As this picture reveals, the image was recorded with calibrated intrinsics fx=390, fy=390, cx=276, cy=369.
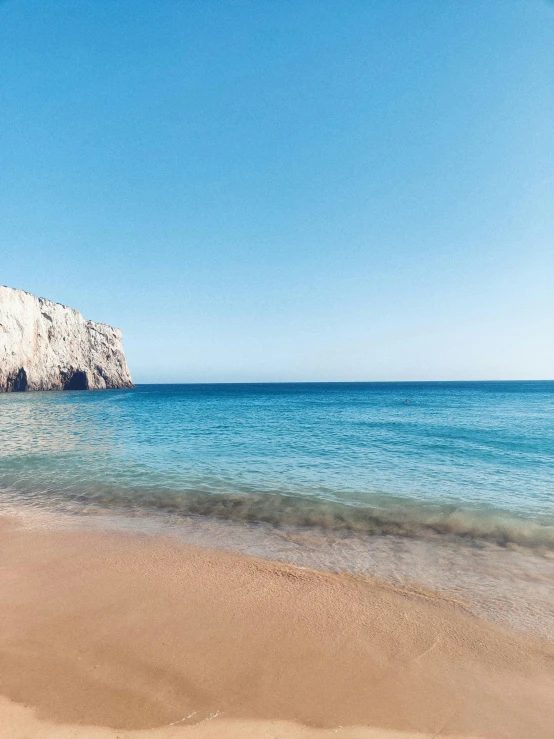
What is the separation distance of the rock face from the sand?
238 feet

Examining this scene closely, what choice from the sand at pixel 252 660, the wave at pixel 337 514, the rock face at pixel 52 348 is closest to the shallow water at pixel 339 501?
the wave at pixel 337 514

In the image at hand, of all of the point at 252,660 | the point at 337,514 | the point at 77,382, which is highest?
the point at 77,382

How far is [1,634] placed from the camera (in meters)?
4.56

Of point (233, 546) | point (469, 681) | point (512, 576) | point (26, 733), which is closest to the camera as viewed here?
point (26, 733)

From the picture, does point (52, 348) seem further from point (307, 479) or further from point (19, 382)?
point (307, 479)

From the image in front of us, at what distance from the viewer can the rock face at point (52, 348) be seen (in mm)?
66250

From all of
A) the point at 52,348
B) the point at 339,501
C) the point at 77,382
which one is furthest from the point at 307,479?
the point at 77,382

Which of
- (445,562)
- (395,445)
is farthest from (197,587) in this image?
(395,445)

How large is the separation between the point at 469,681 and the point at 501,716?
1.51ft

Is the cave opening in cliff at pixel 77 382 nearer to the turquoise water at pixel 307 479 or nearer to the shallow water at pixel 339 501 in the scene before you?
the turquoise water at pixel 307 479

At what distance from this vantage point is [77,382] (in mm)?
89062

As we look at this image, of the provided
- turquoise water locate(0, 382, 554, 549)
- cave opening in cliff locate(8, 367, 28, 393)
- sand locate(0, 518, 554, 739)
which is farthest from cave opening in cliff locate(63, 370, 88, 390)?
sand locate(0, 518, 554, 739)

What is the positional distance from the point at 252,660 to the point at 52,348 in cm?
8690

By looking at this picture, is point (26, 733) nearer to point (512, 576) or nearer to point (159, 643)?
point (159, 643)
